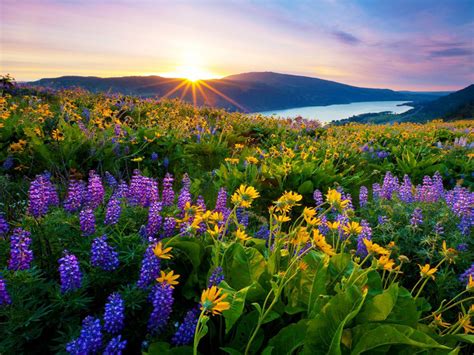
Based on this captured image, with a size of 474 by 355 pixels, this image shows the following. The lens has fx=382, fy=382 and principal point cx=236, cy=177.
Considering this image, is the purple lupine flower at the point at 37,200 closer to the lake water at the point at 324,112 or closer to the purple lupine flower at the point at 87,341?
the purple lupine flower at the point at 87,341

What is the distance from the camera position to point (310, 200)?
18.1 feet

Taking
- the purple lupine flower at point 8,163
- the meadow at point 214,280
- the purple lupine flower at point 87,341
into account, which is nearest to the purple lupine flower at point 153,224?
the meadow at point 214,280

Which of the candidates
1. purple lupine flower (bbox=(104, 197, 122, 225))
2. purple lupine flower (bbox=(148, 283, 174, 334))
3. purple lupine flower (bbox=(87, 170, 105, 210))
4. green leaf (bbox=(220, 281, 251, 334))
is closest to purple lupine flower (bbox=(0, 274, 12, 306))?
purple lupine flower (bbox=(148, 283, 174, 334))

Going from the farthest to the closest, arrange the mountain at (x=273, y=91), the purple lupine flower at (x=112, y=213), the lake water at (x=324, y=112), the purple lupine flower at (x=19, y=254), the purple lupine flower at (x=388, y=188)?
the mountain at (x=273, y=91) → the lake water at (x=324, y=112) → the purple lupine flower at (x=388, y=188) → the purple lupine flower at (x=112, y=213) → the purple lupine flower at (x=19, y=254)

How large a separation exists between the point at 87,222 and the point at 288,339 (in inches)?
51.9

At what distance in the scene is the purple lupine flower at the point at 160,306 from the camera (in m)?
1.75

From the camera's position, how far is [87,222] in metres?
2.27

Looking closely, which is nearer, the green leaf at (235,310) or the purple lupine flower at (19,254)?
the green leaf at (235,310)

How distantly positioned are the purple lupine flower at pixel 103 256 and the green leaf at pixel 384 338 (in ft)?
4.15

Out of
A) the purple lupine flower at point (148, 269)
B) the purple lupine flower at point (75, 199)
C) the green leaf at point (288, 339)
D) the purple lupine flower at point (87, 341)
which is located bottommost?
the green leaf at point (288, 339)

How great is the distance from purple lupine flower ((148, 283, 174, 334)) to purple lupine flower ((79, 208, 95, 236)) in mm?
658

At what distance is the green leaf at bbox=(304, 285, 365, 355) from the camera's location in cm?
169

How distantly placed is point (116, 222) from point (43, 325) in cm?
71

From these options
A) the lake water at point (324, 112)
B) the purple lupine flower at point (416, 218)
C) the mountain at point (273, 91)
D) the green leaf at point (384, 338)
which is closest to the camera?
the green leaf at point (384, 338)
